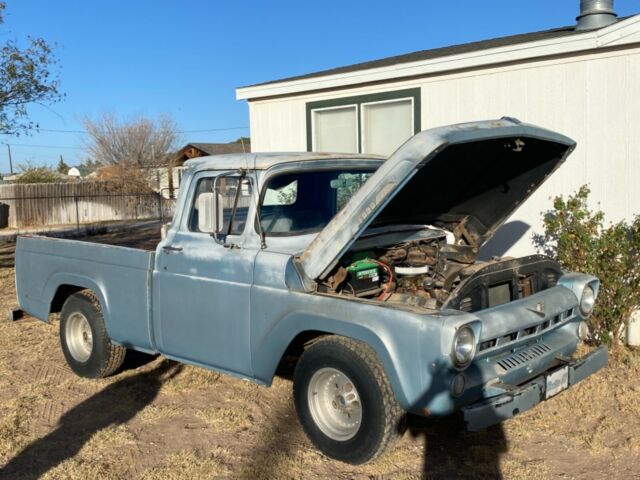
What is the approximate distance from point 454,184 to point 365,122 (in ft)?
12.9

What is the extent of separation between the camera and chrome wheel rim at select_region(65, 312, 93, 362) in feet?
19.3

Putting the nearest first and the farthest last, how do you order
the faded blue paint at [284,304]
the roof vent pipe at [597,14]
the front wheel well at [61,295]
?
the faded blue paint at [284,304]
the front wheel well at [61,295]
the roof vent pipe at [597,14]

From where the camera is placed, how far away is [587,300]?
4.64m

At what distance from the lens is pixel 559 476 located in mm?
3906

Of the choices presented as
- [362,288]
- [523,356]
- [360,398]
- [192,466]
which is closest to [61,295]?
[192,466]

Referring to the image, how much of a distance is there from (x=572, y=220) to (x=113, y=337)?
14.9 ft

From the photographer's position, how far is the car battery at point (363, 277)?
14.4 ft

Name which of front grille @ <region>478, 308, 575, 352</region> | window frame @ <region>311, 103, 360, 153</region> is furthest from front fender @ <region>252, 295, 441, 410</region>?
window frame @ <region>311, 103, 360, 153</region>

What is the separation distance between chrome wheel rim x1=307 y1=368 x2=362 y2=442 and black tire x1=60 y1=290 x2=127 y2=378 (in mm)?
2368

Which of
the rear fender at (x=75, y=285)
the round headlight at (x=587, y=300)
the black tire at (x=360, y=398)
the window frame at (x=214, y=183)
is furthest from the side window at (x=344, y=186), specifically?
the rear fender at (x=75, y=285)

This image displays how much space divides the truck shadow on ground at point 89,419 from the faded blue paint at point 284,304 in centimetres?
50

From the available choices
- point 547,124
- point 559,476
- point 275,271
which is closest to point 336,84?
point 547,124

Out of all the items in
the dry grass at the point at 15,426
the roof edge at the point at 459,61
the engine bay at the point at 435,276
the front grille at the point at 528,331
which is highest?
the roof edge at the point at 459,61

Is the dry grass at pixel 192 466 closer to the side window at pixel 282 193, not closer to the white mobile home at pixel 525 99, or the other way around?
the side window at pixel 282 193
